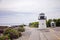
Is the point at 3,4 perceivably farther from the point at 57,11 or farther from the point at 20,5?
the point at 57,11

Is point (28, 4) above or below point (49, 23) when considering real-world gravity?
above

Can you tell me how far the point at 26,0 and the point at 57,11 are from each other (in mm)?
1910

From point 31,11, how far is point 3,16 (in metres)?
1.60

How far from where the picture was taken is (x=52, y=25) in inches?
533

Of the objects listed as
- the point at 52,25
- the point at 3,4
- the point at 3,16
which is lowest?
the point at 52,25

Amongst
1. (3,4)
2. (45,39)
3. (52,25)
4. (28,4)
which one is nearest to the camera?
(45,39)

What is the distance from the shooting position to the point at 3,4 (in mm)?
9188

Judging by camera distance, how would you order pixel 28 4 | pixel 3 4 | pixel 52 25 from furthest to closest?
pixel 52 25 < pixel 28 4 < pixel 3 4

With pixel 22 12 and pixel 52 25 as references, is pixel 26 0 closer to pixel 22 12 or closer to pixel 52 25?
pixel 22 12

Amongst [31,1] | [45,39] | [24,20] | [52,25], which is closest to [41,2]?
[31,1]

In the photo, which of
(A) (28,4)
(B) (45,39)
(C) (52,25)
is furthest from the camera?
(C) (52,25)

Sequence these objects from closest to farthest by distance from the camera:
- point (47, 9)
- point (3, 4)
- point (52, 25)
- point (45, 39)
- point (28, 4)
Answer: point (45, 39), point (3, 4), point (28, 4), point (47, 9), point (52, 25)

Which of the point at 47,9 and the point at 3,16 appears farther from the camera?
the point at 47,9

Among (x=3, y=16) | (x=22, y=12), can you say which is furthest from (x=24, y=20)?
(x=3, y=16)
